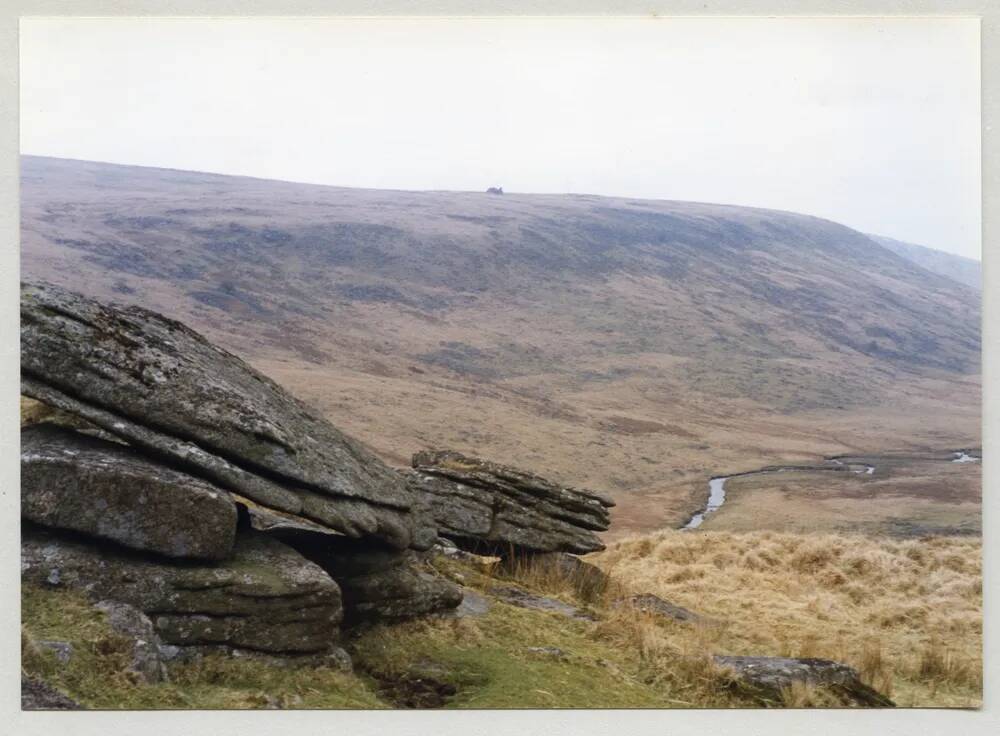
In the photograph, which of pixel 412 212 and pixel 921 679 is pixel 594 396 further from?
pixel 921 679

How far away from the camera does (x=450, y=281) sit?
4843 inches

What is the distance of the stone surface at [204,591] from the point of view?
10.4m

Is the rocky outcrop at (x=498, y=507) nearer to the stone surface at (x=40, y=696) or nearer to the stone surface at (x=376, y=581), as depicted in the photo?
the stone surface at (x=376, y=581)

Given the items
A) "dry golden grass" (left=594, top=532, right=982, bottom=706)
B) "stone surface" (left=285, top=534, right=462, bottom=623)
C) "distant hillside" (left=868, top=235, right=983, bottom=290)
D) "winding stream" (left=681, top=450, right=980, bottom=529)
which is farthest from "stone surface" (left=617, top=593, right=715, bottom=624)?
"distant hillside" (left=868, top=235, right=983, bottom=290)

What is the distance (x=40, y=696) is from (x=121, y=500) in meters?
2.26

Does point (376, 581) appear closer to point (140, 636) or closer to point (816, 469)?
point (140, 636)

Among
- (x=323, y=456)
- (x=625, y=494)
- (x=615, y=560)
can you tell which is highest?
(x=323, y=456)

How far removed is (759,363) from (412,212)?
5679cm

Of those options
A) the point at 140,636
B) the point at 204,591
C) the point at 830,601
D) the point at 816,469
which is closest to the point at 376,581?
the point at 204,591

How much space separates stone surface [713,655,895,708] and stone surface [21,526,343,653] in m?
4.96

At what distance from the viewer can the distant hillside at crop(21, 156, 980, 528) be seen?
76.5 meters

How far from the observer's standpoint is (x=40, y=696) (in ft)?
34.6

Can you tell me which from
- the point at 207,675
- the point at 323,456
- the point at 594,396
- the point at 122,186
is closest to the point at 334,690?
the point at 207,675

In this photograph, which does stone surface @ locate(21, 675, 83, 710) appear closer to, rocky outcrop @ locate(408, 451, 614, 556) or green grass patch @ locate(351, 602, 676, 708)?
green grass patch @ locate(351, 602, 676, 708)
